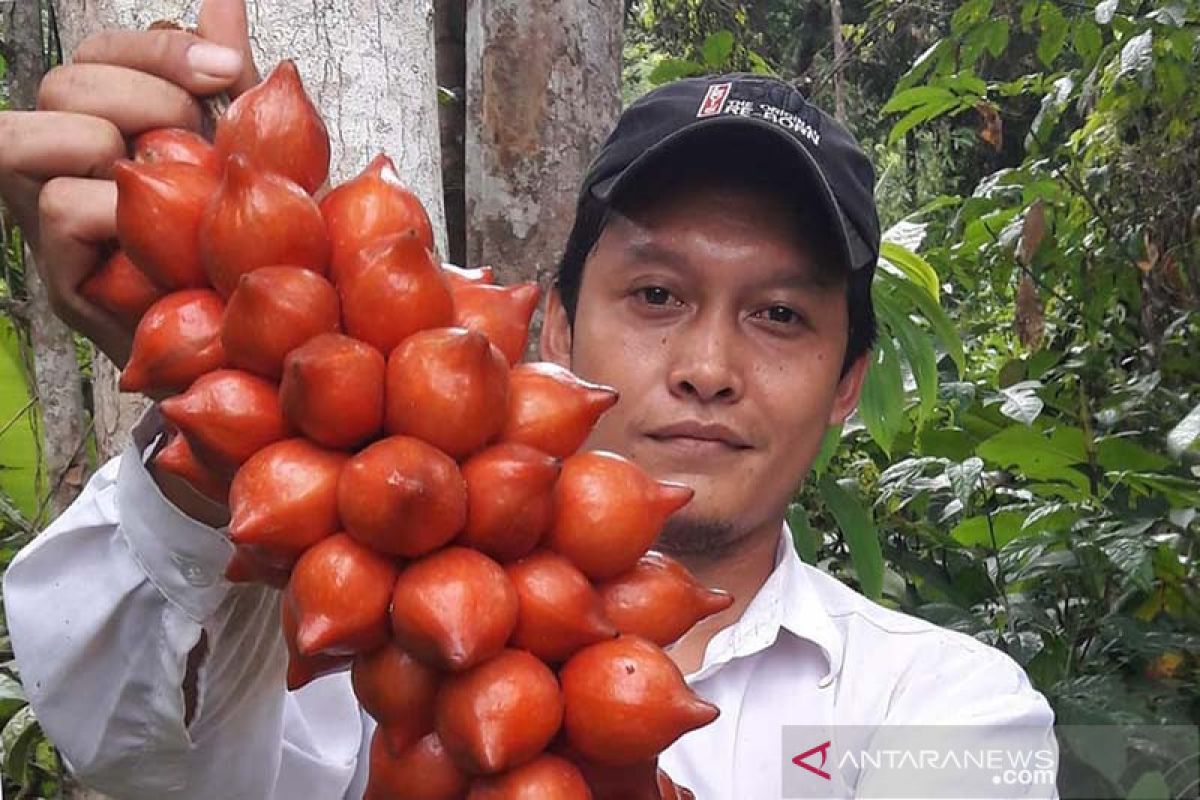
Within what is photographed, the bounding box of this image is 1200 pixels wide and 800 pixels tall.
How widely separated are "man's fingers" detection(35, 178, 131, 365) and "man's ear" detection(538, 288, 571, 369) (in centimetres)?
122

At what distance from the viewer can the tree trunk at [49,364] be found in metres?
3.56

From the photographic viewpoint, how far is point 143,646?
1594mm

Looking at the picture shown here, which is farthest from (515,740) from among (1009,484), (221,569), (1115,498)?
(1009,484)

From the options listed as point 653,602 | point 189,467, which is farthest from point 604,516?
point 189,467

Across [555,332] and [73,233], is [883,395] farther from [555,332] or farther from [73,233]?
→ [73,233]

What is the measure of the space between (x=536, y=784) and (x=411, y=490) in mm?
269

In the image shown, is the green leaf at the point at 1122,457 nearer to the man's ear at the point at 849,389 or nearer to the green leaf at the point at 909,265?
the green leaf at the point at 909,265

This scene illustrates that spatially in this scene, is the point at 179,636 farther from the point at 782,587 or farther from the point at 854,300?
the point at 854,300

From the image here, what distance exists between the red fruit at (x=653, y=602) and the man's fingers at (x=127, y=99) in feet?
2.29

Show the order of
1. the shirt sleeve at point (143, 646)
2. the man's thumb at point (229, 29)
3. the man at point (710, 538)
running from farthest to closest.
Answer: the man at point (710, 538)
the shirt sleeve at point (143, 646)
the man's thumb at point (229, 29)

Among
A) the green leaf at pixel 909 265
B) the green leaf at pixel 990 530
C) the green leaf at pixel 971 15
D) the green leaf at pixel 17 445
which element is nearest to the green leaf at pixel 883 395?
the green leaf at pixel 909 265

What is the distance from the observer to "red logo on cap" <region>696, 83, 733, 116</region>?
88.0 inches

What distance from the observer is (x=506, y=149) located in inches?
99.3

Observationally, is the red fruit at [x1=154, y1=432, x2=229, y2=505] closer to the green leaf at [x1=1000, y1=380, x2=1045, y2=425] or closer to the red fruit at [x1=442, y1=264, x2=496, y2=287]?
the red fruit at [x1=442, y1=264, x2=496, y2=287]
